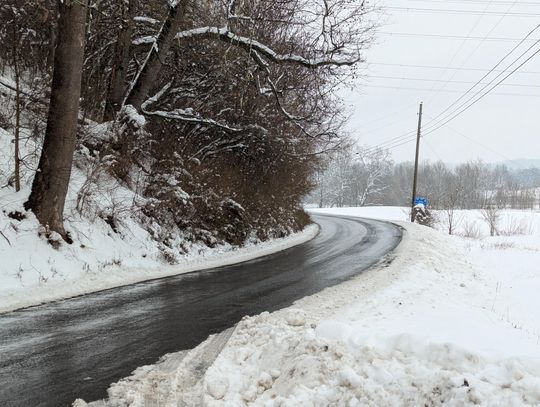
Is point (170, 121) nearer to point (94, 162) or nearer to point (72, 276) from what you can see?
point (94, 162)

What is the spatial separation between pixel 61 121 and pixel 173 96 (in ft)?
22.5

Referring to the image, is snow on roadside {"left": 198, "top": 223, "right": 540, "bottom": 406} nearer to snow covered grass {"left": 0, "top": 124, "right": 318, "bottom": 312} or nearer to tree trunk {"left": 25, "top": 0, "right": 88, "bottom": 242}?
snow covered grass {"left": 0, "top": 124, "right": 318, "bottom": 312}

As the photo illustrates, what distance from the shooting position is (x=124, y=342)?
5.54m

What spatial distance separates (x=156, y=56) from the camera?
1280 cm

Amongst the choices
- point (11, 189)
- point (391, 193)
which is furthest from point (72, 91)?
point (391, 193)

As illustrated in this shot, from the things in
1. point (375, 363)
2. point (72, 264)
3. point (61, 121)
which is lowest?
point (72, 264)

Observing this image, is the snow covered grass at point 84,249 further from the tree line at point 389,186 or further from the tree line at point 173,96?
the tree line at point 389,186

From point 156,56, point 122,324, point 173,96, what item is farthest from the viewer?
point 173,96

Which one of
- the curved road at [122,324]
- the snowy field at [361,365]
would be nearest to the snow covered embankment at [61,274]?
the curved road at [122,324]

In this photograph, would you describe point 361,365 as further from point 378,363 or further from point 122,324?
point 122,324

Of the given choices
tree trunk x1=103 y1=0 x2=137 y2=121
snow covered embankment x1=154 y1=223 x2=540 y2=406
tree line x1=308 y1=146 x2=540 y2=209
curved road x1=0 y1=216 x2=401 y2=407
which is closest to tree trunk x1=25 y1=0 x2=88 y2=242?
curved road x1=0 y1=216 x2=401 y2=407

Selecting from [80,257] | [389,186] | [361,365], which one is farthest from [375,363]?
[389,186]

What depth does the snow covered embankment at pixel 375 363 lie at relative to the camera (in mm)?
3520

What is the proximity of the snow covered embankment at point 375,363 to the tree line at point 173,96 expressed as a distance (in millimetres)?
6321
